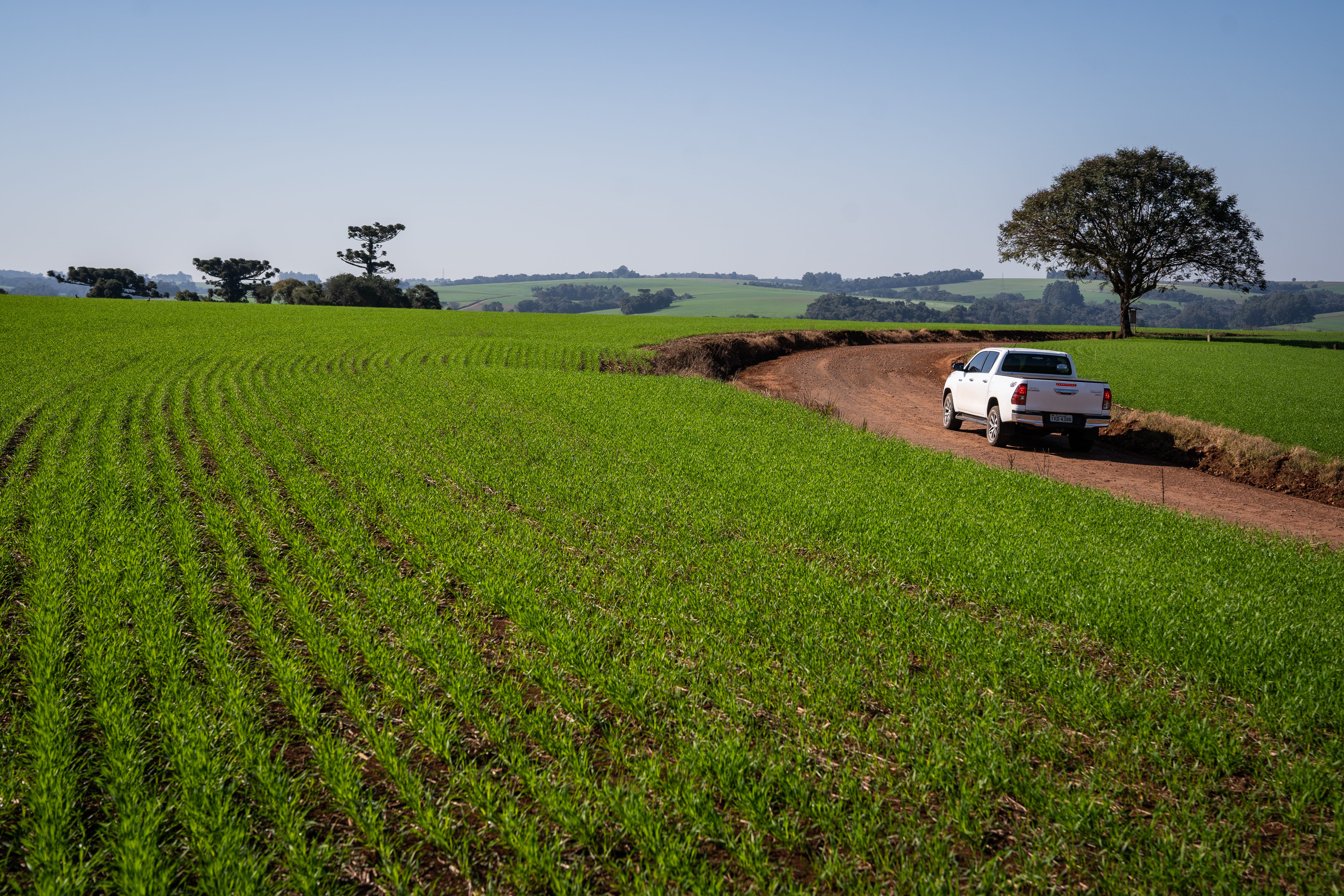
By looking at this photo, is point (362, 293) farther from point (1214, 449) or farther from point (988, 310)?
point (988, 310)

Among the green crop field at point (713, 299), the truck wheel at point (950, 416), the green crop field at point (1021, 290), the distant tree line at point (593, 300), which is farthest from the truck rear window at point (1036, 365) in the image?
the green crop field at point (1021, 290)

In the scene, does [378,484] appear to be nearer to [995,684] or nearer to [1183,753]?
[995,684]

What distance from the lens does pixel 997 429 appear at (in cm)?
1625

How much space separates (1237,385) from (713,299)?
473 ft

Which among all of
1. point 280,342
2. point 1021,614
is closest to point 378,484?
point 1021,614

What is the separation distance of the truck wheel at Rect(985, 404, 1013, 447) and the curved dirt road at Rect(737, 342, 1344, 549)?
327 millimetres

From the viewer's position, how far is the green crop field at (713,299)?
128 metres

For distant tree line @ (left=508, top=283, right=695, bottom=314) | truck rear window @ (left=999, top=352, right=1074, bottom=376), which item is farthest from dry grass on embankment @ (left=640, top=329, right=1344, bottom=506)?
distant tree line @ (left=508, top=283, right=695, bottom=314)

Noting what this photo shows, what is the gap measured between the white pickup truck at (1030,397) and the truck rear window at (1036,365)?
0.01m

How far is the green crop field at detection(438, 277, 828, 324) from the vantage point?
128 m

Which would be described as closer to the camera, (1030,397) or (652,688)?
(652,688)

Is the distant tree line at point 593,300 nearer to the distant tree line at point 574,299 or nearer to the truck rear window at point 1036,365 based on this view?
the distant tree line at point 574,299

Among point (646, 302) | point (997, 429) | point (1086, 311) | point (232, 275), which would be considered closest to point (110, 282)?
point (232, 275)

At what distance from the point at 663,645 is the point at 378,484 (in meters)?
6.59
